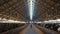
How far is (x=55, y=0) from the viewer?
6.61 metres

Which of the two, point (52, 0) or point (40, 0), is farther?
point (40, 0)

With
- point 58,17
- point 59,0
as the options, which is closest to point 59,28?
point 59,0

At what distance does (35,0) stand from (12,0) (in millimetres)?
985

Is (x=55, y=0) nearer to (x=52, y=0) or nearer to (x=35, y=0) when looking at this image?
(x=52, y=0)

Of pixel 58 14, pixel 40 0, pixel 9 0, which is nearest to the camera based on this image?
pixel 9 0

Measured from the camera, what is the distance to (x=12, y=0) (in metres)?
6.86

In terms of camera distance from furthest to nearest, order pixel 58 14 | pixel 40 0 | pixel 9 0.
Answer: pixel 58 14, pixel 40 0, pixel 9 0

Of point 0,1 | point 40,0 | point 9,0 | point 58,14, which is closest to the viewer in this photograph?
point 0,1

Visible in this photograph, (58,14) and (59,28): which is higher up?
(58,14)

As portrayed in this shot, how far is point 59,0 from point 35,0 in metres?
1.21

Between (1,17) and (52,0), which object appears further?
(1,17)

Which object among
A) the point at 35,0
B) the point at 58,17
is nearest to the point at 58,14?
the point at 58,17

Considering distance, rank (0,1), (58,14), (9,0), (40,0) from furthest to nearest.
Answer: (58,14) → (40,0) → (9,0) → (0,1)

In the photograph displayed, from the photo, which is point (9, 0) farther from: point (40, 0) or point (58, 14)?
point (58, 14)
